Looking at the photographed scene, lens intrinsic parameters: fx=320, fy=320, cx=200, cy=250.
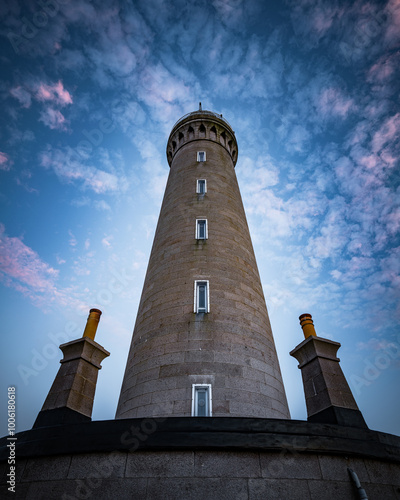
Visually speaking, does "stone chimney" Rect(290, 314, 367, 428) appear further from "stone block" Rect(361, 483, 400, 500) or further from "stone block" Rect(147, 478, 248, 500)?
"stone block" Rect(147, 478, 248, 500)

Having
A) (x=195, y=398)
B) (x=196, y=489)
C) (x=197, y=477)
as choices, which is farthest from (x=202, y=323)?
(x=196, y=489)

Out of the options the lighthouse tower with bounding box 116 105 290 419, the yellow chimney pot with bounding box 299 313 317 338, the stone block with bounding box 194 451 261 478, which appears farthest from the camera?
the yellow chimney pot with bounding box 299 313 317 338

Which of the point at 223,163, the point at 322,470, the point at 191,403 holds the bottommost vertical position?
the point at 322,470

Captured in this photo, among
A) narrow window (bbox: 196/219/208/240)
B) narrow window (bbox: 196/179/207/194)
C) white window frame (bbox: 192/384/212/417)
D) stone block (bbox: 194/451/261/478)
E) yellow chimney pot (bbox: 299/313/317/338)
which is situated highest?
narrow window (bbox: 196/179/207/194)

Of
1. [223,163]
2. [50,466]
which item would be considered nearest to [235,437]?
[50,466]

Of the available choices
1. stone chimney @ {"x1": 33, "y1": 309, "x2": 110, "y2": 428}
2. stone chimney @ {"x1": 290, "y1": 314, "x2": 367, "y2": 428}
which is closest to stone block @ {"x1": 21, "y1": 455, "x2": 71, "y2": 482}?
stone chimney @ {"x1": 33, "y1": 309, "x2": 110, "y2": 428}

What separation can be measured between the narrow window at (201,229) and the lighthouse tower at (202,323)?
49 mm

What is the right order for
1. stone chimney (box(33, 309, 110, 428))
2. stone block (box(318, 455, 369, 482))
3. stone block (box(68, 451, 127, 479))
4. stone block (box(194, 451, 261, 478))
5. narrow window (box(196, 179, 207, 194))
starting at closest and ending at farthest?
stone block (box(194, 451, 261, 478)) < stone block (box(68, 451, 127, 479)) < stone block (box(318, 455, 369, 482)) < stone chimney (box(33, 309, 110, 428)) < narrow window (box(196, 179, 207, 194))

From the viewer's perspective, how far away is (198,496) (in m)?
6.91

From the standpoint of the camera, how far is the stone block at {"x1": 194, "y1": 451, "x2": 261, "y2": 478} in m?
7.19

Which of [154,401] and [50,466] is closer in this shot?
[50,466]

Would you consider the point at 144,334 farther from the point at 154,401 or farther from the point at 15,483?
the point at 15,483

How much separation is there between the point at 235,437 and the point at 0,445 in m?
6.36

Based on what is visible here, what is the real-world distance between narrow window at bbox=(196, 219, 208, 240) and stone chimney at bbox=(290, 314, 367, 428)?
6.47 m
